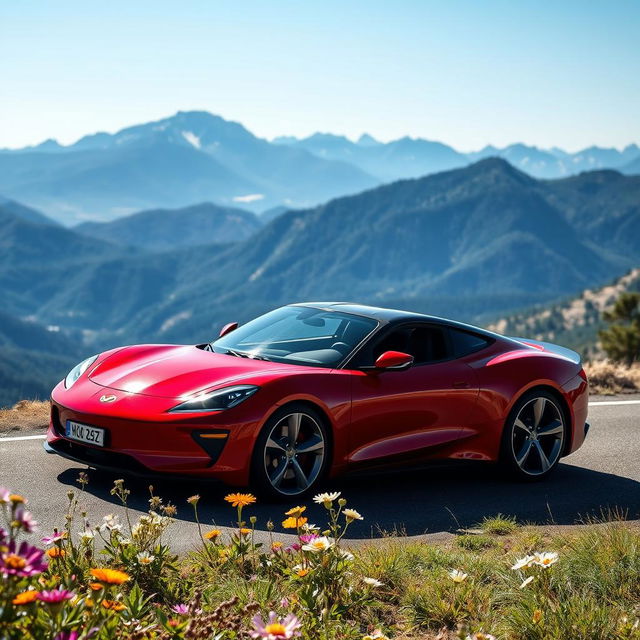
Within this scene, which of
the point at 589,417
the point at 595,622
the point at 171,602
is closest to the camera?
the point at 595,622

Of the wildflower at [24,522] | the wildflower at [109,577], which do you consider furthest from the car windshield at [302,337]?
the wildflower at [24,522]

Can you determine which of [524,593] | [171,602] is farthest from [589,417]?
[171,602]

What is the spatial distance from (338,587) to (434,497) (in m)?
3.00

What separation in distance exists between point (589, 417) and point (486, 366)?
11.7 ft

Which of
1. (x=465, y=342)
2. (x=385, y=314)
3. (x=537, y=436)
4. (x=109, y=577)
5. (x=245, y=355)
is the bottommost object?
(x=537, y=436)

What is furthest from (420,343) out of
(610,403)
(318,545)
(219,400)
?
(610,403)

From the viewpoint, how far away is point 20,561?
2154mm

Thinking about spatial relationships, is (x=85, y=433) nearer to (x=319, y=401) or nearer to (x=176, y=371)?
(x=176, y=371)

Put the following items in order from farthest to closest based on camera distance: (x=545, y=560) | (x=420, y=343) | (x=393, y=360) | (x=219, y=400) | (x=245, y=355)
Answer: (x=420, y=343) → (x=245, y=355) → (x=393, y=360) → (x=219, y=400) → (x=545, y=560)

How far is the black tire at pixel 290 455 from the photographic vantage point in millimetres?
6039

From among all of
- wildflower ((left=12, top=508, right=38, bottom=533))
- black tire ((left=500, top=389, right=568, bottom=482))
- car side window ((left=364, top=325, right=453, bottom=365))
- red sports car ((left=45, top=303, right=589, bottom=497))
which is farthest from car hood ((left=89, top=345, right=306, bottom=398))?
wildflower ((left=12, top=508, right=38, bottom=533))

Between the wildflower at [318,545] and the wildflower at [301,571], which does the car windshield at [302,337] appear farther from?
the wildflower at [318,545]

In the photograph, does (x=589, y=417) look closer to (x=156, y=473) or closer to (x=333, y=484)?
(x=333, y=484)

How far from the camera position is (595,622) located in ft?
11.9
